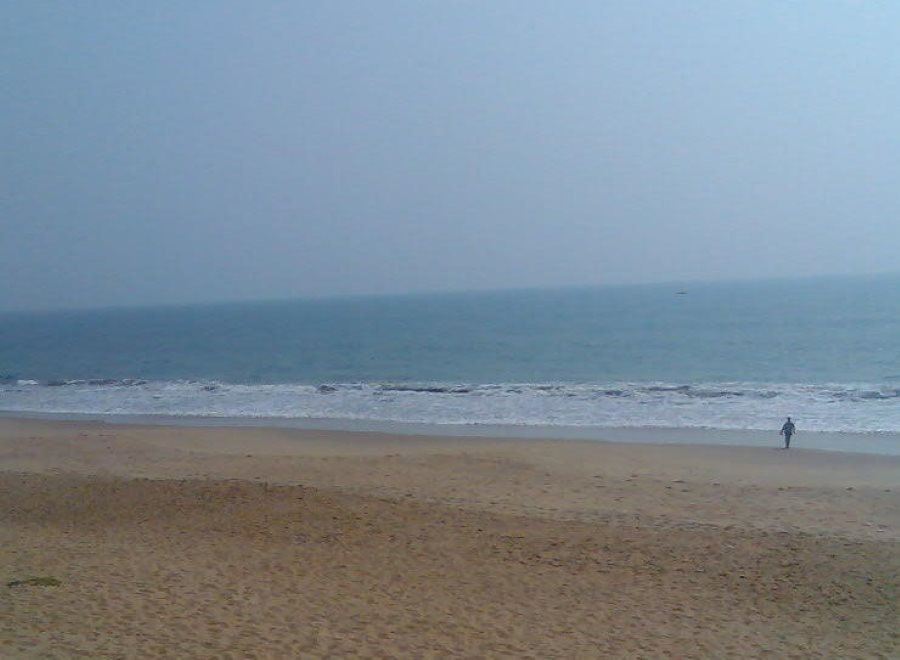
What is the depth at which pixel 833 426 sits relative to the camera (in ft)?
85.1

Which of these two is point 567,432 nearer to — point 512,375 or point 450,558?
point 450,558

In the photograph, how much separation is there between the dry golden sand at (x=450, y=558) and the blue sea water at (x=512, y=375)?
1088cm

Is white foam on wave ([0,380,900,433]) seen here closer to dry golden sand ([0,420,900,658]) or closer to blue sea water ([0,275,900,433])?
blue sea water ([0,275,900,433])

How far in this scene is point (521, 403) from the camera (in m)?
33.3

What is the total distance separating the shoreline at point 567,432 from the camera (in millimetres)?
23125

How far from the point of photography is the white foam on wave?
2806 cm

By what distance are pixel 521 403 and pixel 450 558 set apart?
72.3 ft

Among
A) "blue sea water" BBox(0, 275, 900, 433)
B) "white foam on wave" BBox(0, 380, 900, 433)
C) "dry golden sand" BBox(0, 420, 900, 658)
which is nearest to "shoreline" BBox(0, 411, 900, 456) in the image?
"white foam on wave" BBox(0, 380, 900, 433)

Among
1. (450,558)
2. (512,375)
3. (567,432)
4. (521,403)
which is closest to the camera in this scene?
(450,558)

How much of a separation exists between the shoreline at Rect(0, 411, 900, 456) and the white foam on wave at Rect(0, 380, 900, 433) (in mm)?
800

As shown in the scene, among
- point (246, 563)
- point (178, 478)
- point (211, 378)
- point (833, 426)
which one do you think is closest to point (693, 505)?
point (246, 563)

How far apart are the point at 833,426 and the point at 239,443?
18.8m

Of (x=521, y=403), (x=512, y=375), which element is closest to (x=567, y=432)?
(x=521, y=403)

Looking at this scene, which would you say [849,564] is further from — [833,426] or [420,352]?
[420,352]
